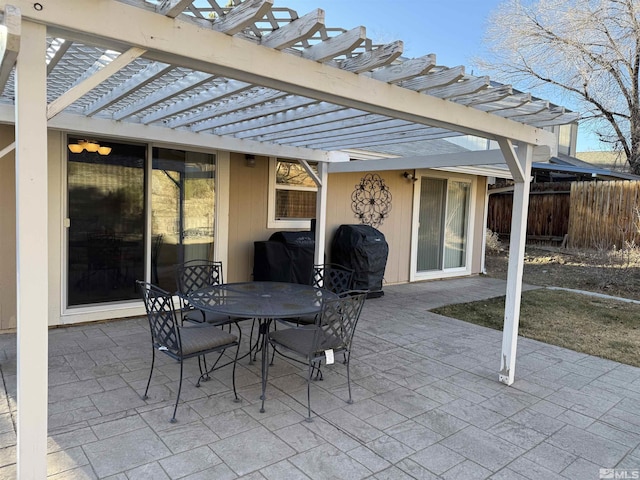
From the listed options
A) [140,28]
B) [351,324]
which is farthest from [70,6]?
[351,324]

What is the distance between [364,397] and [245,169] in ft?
11.7


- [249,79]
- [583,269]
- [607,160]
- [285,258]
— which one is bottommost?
[583,269]

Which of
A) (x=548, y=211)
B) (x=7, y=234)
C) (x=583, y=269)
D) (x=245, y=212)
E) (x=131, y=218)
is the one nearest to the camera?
(x=7, y=234)

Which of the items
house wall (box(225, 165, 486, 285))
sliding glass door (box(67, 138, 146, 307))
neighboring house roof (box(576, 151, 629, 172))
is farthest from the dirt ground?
sliding glass door (box(67, 138, 146, 307))

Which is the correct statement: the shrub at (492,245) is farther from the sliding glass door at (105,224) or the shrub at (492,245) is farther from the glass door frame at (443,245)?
the sliding glass door at (105,224)

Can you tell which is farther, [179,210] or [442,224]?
[442,224]

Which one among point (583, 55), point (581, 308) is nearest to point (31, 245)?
point (581, 308)

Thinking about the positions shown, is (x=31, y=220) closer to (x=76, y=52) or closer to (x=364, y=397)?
(x=76, y=52)

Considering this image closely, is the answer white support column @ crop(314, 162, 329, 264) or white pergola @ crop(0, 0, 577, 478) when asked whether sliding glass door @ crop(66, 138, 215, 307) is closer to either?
white pergola @ crop(0, 0, 577, 478)

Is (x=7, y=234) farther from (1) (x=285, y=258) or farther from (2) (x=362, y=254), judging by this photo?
(2) (x=362, y=254)

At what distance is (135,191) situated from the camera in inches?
190

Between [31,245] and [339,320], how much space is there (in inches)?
73.2

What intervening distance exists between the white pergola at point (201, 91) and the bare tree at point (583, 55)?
→ 35.8 ft

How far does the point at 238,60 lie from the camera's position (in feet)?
6.57
